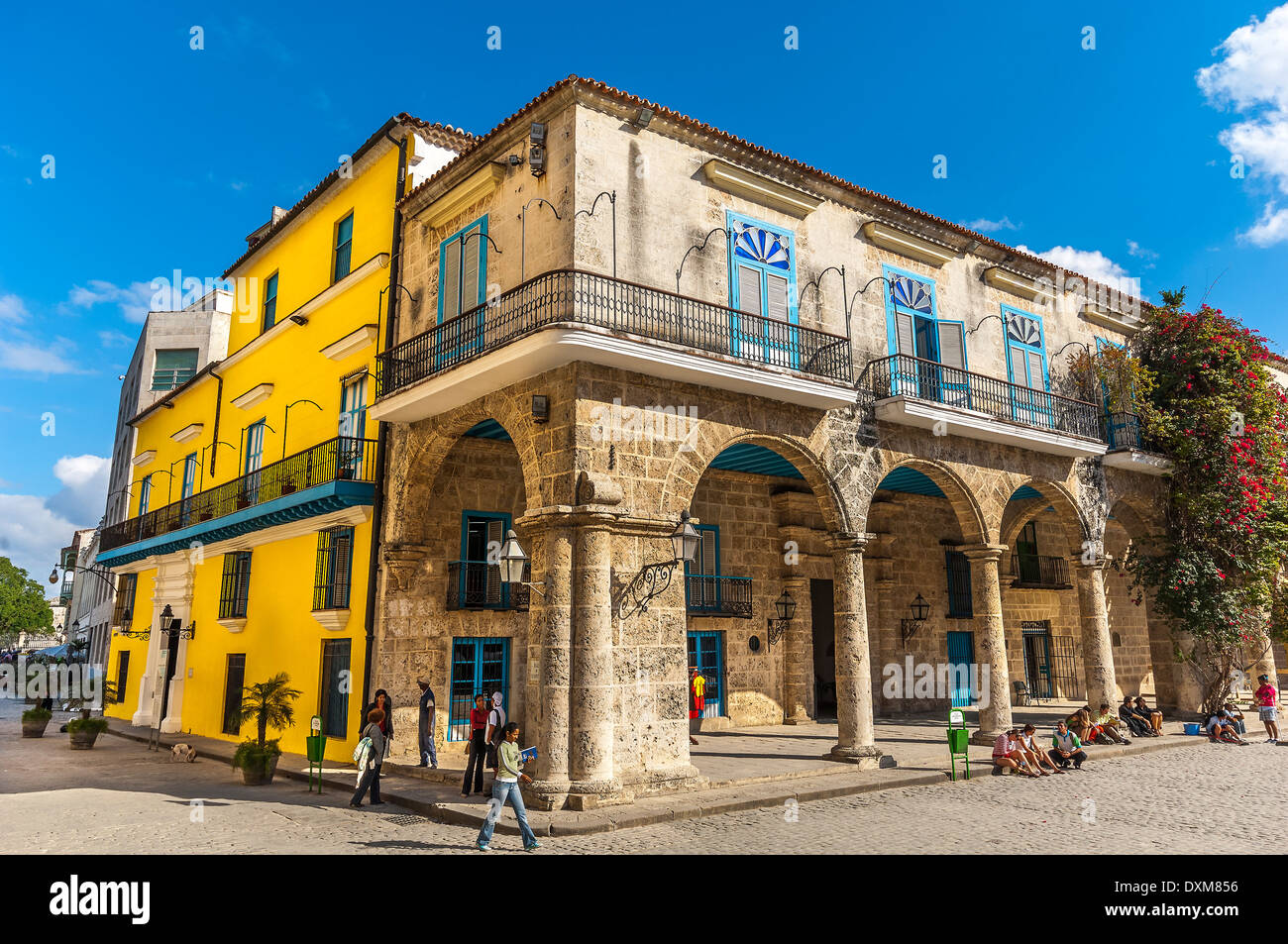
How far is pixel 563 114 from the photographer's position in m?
10.7

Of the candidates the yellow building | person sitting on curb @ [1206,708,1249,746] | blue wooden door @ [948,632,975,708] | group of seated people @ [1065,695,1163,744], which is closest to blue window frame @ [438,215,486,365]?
the yellow building

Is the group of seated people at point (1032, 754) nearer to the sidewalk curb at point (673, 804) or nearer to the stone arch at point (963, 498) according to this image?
the sidewalk curb at point (673, 804)

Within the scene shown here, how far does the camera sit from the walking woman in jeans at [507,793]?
24.0 ft

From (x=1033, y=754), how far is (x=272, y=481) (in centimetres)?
1386

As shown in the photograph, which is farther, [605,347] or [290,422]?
[290,422]

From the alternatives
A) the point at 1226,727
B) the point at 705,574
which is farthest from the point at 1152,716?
the point at 705,574

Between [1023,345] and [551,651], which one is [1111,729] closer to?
[1023,345]

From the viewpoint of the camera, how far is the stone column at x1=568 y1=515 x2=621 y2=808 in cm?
877

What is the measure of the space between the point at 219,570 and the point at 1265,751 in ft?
67.2

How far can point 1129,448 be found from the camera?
16.3 meters

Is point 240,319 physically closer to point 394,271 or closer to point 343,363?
point 343,363

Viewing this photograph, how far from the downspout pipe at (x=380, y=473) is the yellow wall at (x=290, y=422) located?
0.28 meters

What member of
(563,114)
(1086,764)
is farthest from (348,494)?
(1086,764)

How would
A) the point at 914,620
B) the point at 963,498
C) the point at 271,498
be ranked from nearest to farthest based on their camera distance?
the point at 963,498 → the point at 271,498 → the point at 914,620
